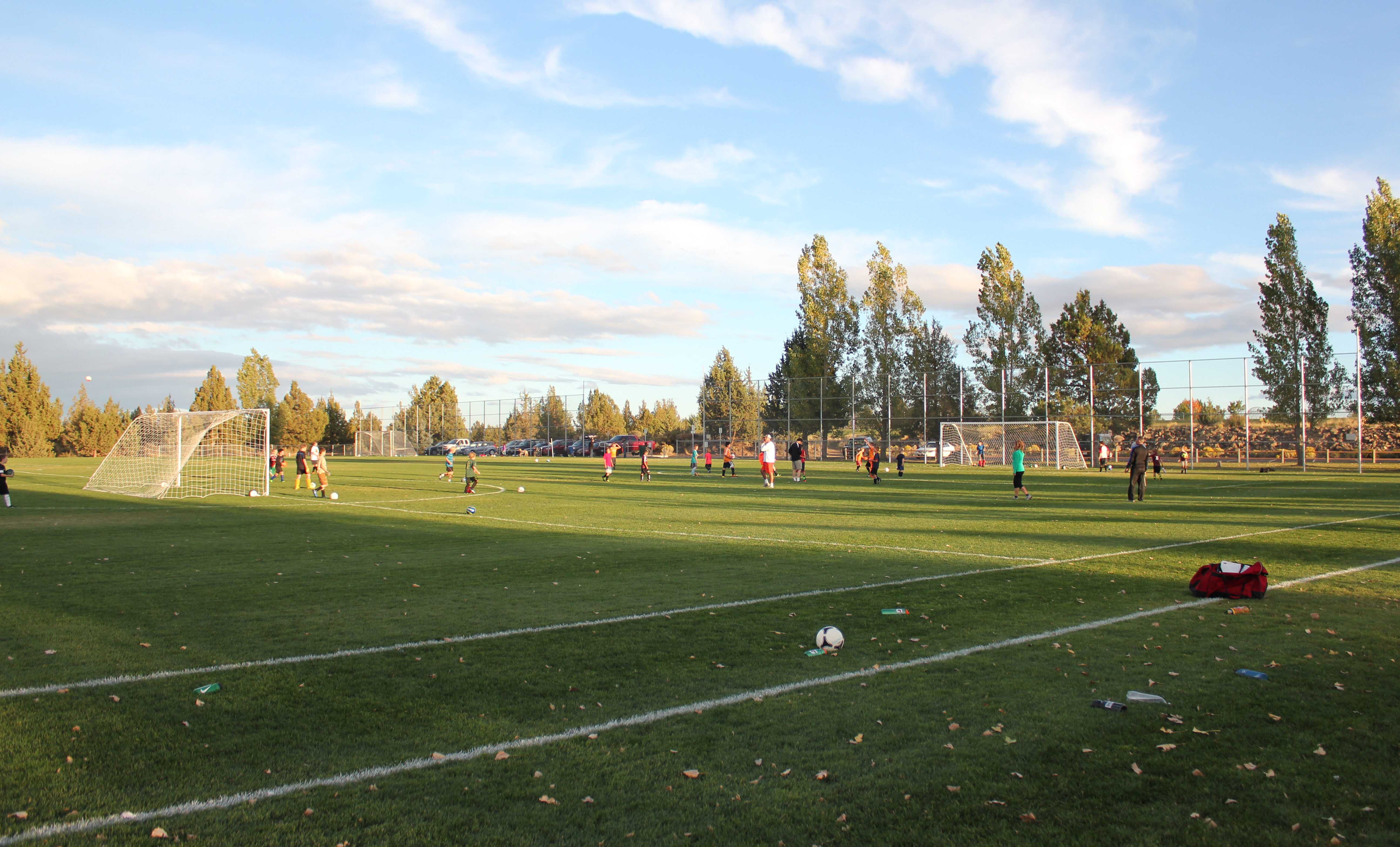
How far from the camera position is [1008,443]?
169ft

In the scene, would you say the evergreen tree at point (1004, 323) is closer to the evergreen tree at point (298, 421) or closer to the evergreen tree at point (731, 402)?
the evergreen tree at point (731, 402)

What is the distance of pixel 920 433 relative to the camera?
184 feet

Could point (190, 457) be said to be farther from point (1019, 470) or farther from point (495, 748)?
point (495, 748)

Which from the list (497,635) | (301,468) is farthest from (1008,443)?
(497,635)

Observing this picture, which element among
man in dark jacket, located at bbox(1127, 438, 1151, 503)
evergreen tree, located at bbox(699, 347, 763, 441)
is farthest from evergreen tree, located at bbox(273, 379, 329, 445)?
man in dark jacket, located at bbox(1127, 438, 1151, 503)

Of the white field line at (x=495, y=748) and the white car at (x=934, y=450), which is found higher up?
the white car at (x=934, y=450)

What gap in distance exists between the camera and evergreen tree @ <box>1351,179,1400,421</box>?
40812 mm

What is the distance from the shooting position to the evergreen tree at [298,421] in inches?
3152

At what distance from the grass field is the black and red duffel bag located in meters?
0.16

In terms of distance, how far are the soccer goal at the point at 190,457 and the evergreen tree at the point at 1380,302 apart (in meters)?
50.0

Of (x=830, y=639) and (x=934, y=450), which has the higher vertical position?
(x=934, y=450)

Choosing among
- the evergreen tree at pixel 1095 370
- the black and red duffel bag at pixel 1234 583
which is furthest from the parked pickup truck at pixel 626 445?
the black and red duffel bag at pixel 1234 583

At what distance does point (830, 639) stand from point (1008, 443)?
48.6m

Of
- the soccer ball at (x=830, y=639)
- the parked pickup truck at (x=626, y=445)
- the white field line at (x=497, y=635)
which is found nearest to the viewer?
the white field line at (x=497, y=635)
